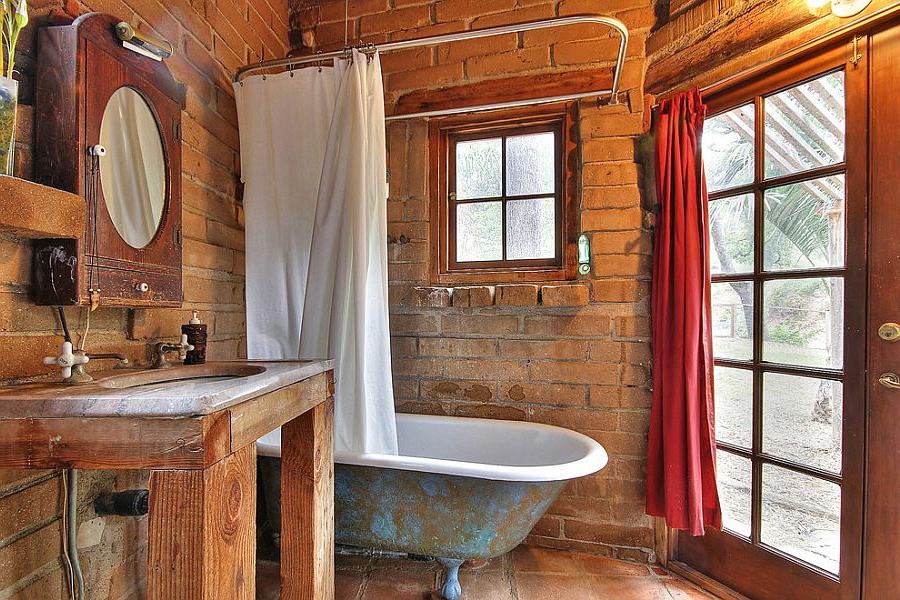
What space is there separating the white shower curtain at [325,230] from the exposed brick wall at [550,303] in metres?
0.46

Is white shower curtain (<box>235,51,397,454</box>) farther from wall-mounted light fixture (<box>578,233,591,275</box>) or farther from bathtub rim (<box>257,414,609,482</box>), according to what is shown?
wall-mounted light fixture (<box>578,233,591,275</box>)

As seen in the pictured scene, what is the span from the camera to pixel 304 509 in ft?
3.75

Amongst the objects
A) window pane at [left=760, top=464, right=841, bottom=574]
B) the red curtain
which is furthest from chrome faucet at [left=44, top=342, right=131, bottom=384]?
window pane at [left=760, top=464, right=841, bottom=574]

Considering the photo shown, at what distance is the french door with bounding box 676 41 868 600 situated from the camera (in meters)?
1.26

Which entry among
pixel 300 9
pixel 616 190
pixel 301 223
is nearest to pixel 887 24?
pixel 616 190

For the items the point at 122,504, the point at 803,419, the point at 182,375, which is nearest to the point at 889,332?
the point at 803,419

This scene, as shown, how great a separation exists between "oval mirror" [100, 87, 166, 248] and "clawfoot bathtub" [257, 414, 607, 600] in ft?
2.56

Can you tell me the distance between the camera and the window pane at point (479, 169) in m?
1.98

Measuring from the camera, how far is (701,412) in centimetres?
155

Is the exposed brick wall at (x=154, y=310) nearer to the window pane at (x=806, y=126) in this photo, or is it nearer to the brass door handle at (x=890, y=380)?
the window pane at (x=806, y=126)

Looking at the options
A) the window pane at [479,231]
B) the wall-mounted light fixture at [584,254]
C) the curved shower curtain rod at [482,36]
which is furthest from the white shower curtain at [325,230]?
the wall-mounted light fixture at [584,254]

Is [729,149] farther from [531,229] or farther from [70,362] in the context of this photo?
[70,362]

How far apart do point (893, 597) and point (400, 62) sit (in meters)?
2.51

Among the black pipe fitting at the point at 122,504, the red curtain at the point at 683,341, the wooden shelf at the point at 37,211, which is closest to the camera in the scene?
the wooden shelf at the point at 37,211
